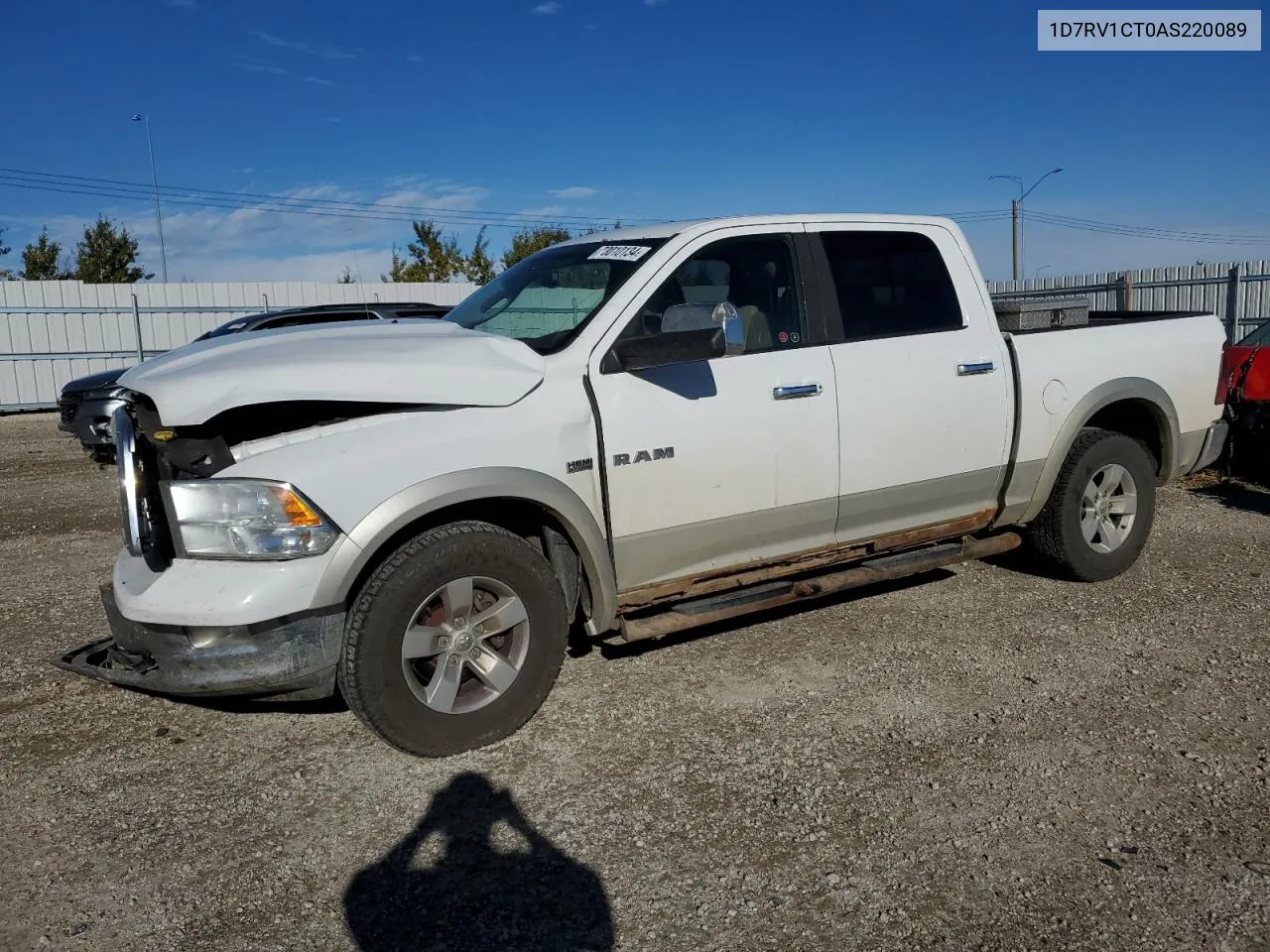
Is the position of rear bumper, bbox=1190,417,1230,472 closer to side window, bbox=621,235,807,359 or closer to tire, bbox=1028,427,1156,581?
tire, bbox=1028,427,1156,581

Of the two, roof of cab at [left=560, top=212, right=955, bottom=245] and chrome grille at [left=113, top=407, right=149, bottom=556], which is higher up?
roof of cab at [left=560, top=212, right=955, bottom=245]

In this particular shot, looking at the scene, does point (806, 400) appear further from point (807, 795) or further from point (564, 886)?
point (564, 886)

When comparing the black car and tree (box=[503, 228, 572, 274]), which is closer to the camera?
the black car

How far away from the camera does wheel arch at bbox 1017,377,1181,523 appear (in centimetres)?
546

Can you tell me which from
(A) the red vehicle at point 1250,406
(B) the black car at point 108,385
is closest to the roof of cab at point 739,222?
(A) the red vehicle at point 1250,406

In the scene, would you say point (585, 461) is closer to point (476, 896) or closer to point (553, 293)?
point (553, 293)

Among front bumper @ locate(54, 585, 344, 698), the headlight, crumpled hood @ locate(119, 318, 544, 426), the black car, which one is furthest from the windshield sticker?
the black car

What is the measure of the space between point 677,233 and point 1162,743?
2823mm

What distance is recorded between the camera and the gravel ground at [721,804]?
114 inches

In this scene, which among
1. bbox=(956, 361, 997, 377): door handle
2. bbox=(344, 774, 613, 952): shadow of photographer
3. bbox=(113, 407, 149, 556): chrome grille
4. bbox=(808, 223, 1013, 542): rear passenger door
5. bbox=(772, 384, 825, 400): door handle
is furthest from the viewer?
bbox=(956, 361, 997, 377): door handle

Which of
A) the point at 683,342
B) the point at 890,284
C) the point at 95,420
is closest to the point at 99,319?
the point at 95,420

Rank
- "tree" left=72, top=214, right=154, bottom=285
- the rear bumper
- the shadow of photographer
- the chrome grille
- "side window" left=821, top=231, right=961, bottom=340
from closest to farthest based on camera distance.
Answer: the shadow of photographer → the chrome grille → "side window" left=821, top=231, right=961, bottom=340 → the rear bumper → "tree" left=72, top=214, right=154, bottom=285

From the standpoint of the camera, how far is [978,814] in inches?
134

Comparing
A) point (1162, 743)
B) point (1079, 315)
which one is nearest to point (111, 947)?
point (1162, 743)
